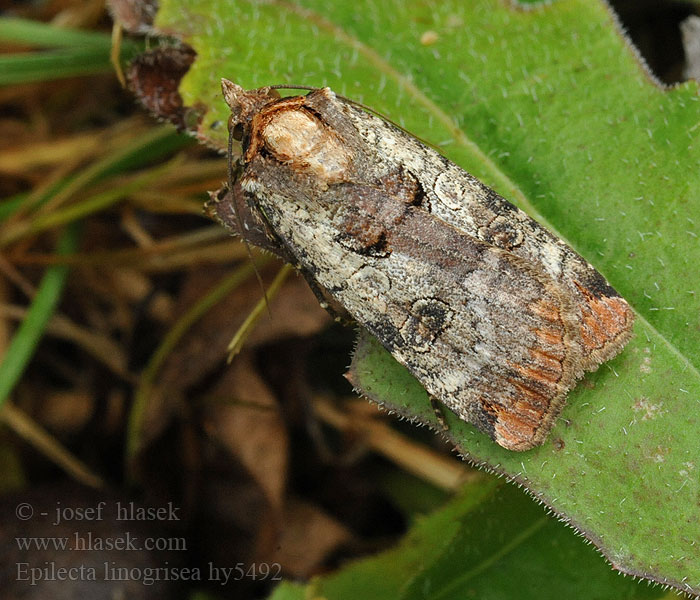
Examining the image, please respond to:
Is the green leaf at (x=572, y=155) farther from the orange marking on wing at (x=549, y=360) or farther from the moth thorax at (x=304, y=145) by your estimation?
the moth thorax at (x=304, y=145)

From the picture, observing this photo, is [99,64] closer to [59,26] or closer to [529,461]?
[59,26]

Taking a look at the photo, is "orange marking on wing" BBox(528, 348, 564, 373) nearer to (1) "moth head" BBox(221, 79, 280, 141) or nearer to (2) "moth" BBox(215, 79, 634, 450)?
(2) "moth" BBox(215, 79, 634, 450)

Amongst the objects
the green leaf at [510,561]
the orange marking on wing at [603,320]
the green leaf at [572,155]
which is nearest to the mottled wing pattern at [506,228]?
the orange marking on wing at [603,320]

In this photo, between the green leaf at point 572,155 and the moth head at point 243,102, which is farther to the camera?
the moth head at point 243,102

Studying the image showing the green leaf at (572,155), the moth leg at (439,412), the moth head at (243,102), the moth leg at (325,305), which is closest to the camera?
the green leaf at (572,155)

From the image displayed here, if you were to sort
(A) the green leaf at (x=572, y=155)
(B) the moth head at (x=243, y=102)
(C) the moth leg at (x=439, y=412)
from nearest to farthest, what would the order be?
(A) the green leaf at (x=572, y=155) → (C) the moth leg at (x=439, y=412) → (B) the moth head at (x=243, y=102)

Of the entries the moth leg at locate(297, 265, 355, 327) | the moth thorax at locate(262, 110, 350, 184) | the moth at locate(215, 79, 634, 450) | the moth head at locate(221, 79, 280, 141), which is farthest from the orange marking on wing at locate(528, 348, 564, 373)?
the moth head at locate(221, 79, 280, 141)
